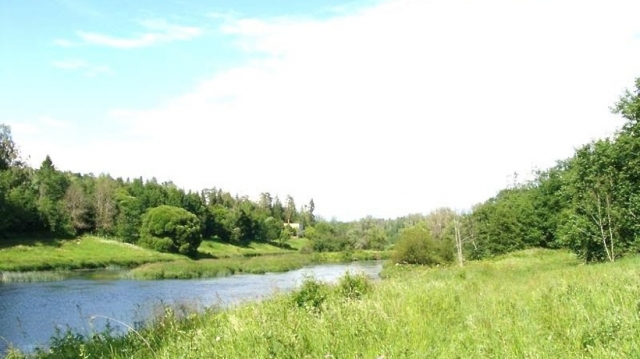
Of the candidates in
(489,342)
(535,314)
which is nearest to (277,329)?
(489,342)

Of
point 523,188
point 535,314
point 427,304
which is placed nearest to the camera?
point 535,314

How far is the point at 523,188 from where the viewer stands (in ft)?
357

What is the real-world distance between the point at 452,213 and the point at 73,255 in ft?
245

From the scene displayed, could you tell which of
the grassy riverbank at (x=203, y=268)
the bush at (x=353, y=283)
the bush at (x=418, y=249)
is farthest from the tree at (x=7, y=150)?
the bush at (x=353, y=283)

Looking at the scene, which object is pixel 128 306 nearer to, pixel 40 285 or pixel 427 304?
pixel 40 285

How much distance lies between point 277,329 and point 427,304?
296 centimetres

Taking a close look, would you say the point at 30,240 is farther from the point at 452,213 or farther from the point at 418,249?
the point at 452,213

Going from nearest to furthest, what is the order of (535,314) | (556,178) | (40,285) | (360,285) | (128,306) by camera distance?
1. (535,314)
2. (360,285)
3. (128,306)
4. (40,285)
5. (556,178)

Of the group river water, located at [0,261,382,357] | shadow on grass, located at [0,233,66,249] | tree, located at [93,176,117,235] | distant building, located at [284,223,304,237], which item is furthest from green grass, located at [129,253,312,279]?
distant building, located at [284,223,304,237]

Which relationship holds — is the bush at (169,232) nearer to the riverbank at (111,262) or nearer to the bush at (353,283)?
the riverbank at (111,262)

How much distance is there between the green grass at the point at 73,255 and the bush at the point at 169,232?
138 inches

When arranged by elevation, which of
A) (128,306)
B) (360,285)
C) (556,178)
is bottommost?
(128,306)

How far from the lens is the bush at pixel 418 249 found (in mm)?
61562

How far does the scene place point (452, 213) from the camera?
110 m
